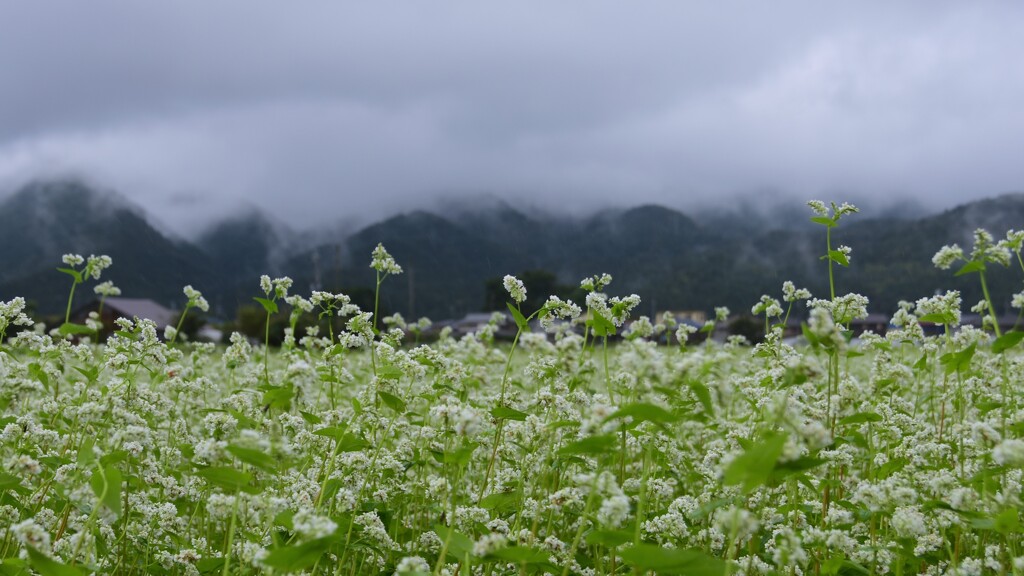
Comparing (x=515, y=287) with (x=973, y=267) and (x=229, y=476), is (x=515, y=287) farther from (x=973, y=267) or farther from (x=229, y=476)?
(x=973, y=267)

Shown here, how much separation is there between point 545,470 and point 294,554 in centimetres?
200

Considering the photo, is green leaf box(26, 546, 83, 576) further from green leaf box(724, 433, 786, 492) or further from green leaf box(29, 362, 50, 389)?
green leaf box(29, 362, 50, 389)

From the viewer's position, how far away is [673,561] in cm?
267

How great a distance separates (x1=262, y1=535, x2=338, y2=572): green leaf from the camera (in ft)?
8.27

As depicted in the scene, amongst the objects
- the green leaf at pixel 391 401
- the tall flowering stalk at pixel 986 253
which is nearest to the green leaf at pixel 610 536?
the green leaf at pixel 391 401

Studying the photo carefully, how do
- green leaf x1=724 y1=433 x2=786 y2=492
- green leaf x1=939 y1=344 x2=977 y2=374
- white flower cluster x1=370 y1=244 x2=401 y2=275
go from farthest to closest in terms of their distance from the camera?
white flower cluster x1=370 y1=244 x2=401 y2=275, green leaf x1=939 y1=344 x2=977 y2=374, green leaf x1=724 y1=433 x2=786 y2=492

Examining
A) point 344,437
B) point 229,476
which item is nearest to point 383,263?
point 344,437

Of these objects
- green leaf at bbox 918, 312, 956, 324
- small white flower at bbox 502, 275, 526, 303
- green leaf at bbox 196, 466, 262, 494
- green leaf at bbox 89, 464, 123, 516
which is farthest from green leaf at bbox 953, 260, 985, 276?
green leaf at bbox 89, 464, 123, 516

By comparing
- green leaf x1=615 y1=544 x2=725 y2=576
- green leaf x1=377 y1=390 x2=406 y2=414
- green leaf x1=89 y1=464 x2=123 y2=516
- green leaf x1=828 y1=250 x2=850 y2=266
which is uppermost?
green leaf x1=828 y1=250 x2=850 y2=266

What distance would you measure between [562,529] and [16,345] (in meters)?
5.02

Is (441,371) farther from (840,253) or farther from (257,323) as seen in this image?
(257,323)

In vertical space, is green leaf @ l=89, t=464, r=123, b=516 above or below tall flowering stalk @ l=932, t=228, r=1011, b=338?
below

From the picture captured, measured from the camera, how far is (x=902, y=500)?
342 centimetres

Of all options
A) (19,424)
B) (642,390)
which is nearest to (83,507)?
(19,424)
